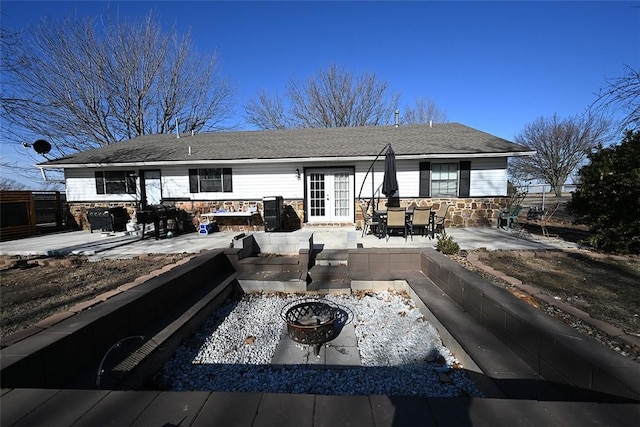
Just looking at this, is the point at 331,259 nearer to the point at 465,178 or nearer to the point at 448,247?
the point at 448,247

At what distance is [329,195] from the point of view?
9914mm

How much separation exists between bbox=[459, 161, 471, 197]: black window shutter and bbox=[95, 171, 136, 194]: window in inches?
475

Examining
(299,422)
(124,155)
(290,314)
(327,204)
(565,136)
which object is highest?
(565,136)

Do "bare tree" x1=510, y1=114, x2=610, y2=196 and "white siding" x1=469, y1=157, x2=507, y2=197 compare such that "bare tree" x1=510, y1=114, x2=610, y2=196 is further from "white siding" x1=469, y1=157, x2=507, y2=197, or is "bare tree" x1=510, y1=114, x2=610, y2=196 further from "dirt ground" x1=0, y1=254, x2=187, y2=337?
"dirt ground" x1=0, y1=254, x2=187, y2=337

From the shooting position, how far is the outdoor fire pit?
2898mm

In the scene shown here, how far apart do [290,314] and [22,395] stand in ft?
7.41

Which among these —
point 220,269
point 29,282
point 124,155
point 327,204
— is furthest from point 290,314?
point 124,155

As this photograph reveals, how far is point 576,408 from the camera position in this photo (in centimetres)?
140

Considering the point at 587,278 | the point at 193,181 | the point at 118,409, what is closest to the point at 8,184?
the point at 193,181

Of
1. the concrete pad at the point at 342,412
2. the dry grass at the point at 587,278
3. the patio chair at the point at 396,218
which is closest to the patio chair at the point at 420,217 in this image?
the patio chair at the point at 396,218

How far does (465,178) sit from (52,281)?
10893 millimetres

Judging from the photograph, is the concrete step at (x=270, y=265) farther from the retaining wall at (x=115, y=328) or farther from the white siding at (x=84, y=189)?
the white siding at (x=84, y=189)

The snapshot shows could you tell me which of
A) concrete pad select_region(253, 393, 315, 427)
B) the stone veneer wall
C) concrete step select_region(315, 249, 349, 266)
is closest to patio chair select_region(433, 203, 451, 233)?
the stone veneer wall

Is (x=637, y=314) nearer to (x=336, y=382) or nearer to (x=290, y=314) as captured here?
(x=336, y=382)
